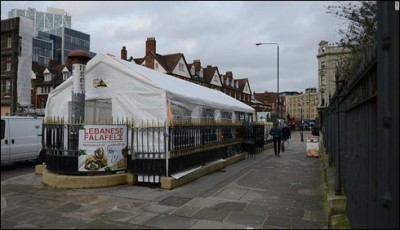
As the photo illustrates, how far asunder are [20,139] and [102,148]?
5623mm

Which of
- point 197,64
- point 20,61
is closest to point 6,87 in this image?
point 20,61

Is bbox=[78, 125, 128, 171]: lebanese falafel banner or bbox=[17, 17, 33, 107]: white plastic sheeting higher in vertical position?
bbox=[17, 17, 33, 107]: white plastic sheeting

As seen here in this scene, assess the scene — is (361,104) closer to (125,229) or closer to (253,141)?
(125,229)

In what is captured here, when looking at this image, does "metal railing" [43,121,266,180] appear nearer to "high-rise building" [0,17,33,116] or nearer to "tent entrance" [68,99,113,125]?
"tent entrance" [68,99,113,125]

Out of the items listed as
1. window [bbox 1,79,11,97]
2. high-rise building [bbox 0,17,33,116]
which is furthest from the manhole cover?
window [bbox 1,79,11,97]

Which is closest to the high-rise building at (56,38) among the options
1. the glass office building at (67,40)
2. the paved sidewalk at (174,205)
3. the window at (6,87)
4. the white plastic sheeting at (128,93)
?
the glass office building at (67,40)

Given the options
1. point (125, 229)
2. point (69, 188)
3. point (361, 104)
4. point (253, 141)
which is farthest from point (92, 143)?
point (253, 141)

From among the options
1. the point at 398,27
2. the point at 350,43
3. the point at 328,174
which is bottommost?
the point at 328,174

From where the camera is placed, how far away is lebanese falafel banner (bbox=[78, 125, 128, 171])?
363 inches

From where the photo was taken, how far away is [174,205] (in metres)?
7.38

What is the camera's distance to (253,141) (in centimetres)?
1777

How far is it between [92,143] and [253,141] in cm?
1030

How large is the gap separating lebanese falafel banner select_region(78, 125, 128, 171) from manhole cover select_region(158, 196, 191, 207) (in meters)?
2.39

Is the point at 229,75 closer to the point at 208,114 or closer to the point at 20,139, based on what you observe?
the point at 208,114
